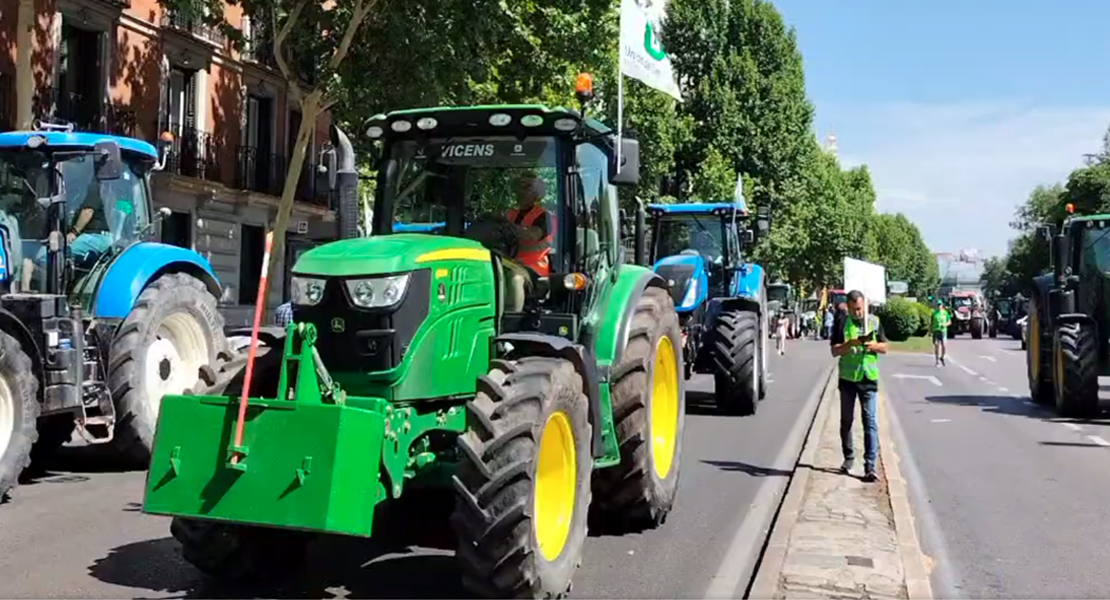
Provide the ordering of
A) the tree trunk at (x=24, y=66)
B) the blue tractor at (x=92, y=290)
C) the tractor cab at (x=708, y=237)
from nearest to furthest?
1. the blue tractor at (x=92, y=290)
2. the tree trunk at (x=24, y=66)
3. the tractor cab at (x=708, y=237)

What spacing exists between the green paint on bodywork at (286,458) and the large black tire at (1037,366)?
44.0 ft

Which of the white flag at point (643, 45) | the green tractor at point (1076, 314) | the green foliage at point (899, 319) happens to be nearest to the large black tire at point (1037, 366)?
the green tractor at point (1076, 314)

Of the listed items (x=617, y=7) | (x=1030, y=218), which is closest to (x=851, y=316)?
(x=617, y=7)

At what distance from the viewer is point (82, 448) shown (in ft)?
34.4

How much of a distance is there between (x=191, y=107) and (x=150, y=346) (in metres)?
17.5

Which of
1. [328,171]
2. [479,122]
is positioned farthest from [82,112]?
[479,122]

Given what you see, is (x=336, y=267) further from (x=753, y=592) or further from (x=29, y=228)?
(x=29, y=228)

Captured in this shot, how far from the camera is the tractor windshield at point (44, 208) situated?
881 centimetres

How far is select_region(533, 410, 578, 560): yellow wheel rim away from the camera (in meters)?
5.21

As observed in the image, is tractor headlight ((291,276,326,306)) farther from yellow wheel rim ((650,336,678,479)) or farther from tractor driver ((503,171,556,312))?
yellow wheel rim ((650,336,678,479))

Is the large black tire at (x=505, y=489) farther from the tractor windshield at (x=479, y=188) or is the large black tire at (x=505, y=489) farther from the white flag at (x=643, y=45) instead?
the white flag at (x=643, y=45)

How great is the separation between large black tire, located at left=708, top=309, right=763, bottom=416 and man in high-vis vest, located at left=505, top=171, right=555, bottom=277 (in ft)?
24.3

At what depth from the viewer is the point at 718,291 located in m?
15.3

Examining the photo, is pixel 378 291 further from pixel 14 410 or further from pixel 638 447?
pixel 14 410
